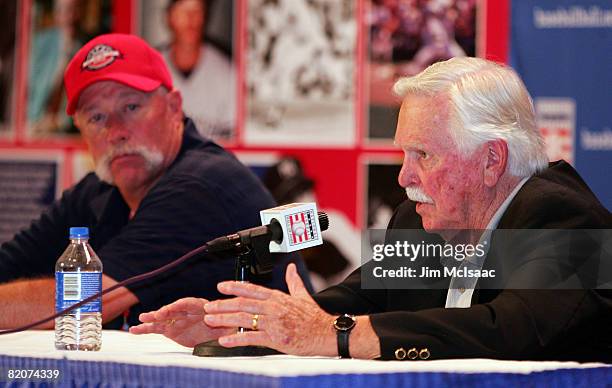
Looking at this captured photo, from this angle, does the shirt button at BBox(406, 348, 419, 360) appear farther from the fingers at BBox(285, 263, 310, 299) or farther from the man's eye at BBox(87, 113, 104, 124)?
the man's eye at BBox(87, 113, 104, 124)

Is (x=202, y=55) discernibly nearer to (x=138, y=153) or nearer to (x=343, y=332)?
(x=138, y=153)

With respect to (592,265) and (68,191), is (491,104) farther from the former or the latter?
(68,191)

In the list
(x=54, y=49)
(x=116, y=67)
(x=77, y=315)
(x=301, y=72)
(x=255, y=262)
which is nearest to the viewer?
(x=255, y=262)

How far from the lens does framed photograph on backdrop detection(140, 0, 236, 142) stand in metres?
4.89

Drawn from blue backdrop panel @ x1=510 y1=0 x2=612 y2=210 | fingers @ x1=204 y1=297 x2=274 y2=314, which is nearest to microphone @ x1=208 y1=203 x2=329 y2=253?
fingers @ x1=204 y1=297 x2=274 y2=314

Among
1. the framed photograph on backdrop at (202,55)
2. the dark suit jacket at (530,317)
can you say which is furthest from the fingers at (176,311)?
the framed photograph on backdrop at (202,55)

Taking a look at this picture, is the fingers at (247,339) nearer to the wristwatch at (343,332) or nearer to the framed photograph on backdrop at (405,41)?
the wristwatch at (343,332)

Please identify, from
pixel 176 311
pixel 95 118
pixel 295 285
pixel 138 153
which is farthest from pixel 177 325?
pixel 95 118

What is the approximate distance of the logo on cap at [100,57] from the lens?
129 inches

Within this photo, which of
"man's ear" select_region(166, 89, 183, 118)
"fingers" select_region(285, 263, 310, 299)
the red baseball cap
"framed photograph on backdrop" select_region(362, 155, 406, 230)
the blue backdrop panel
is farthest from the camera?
"framed photograph on backdrop" select_region(362, 155, 406, 230)

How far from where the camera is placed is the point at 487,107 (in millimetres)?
2311

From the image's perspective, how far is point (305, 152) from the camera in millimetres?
4770

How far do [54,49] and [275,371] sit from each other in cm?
391

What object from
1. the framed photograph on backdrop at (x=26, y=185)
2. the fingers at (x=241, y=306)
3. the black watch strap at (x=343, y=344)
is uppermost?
the fingers at (x=241, y=306)
